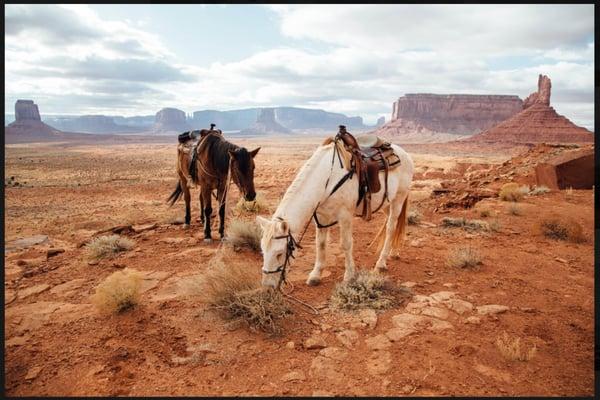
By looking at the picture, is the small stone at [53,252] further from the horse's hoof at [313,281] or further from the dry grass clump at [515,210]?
the dry grass clump at [515,210]

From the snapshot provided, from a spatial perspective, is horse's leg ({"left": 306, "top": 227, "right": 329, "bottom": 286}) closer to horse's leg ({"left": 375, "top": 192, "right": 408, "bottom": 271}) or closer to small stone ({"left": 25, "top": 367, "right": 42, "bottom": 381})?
horse's leg ({"left": 375, "top": 192, "right": 408, "bottom": 271})

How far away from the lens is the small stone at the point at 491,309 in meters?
3.87

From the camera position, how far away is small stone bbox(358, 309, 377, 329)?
11.9ft

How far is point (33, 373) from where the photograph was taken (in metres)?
3.02

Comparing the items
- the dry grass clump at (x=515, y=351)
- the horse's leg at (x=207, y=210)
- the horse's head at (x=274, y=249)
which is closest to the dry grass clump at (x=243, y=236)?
the horse's leg at (x=207, y=210)

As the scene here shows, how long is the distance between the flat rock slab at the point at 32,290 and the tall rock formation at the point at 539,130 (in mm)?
85982

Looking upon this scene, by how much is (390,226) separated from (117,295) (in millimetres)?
4003

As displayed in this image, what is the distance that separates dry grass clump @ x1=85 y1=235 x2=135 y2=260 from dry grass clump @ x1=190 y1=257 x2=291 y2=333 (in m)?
2.71

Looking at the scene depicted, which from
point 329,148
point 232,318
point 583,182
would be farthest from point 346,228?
point 583,182

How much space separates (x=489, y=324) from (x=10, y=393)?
471 centimetres

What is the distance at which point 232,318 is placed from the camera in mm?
3742

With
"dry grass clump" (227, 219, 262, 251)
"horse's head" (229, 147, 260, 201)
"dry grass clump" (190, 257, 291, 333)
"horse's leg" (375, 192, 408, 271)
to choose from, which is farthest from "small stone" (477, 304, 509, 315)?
"horse's head" (229, 147, 260, 201)

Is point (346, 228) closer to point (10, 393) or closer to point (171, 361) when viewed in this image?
point (171, 361)

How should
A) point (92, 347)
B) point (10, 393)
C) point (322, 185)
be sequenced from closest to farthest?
point (10, 393)
point (92, 347)
point (322, 185)
